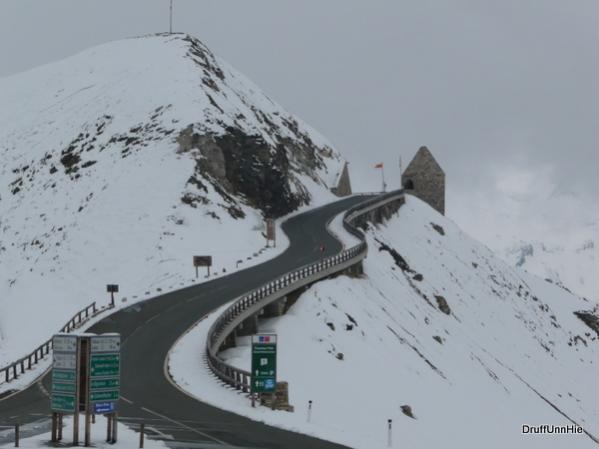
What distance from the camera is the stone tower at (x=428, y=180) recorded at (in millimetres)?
109312

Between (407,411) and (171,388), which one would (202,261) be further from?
(171,388)

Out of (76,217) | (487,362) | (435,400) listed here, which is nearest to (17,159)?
(76,217)

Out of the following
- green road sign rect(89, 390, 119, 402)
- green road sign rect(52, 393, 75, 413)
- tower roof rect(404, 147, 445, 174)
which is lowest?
green road sign rect(52, 393, 75, 413)

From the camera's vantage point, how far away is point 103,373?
1766 cm

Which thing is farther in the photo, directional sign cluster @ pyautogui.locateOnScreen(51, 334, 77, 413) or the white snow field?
the white snow field

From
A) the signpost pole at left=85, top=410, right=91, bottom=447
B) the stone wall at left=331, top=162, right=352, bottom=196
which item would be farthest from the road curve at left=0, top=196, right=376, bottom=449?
the stone wall at left=331, top=162, right=352, bottom=196

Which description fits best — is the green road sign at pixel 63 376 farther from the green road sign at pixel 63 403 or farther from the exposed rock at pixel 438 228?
the exposed rock at pixel 438 228

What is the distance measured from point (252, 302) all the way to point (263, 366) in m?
12.9

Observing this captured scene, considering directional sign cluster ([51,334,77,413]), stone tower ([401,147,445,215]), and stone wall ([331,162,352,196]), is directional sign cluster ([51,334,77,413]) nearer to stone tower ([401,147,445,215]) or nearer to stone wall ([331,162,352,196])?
stone wall ([331,162,352,196])

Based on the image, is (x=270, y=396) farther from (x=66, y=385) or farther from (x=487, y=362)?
(x=487, y=362)

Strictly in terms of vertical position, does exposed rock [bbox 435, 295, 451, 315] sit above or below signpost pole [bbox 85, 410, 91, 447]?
above

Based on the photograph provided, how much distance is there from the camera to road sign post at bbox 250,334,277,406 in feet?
80.9

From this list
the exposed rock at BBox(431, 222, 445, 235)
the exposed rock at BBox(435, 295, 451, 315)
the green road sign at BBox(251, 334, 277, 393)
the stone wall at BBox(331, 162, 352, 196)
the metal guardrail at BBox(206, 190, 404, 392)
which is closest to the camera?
the green road sign at BBox(251, 334, 277, 393)

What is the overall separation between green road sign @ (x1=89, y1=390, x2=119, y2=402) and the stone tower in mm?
94587
